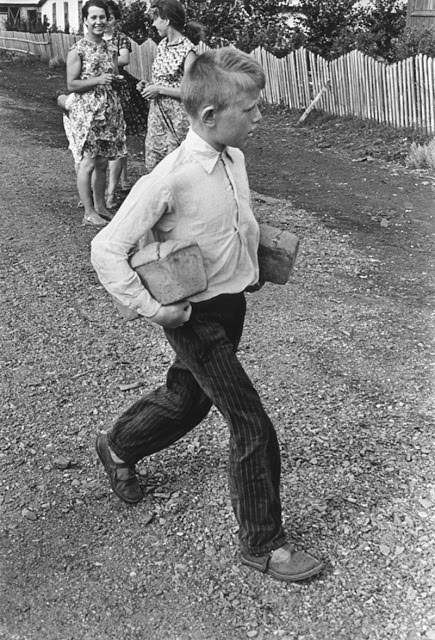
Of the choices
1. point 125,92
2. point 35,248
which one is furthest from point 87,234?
point 125,92

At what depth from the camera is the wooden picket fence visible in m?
11.3

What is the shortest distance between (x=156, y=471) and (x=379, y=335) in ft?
6.70

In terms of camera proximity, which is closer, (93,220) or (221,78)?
(221,78)

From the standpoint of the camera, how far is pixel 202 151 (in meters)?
2.73

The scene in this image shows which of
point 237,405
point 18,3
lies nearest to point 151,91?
point 237,405

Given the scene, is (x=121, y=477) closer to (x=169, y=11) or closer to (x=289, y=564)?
(x=289, y=564)

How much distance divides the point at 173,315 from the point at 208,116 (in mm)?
653

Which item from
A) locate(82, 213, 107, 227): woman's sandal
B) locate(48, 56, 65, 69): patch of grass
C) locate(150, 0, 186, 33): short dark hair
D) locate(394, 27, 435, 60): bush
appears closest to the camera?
locate(150, 0, 186, 33): short dark hair

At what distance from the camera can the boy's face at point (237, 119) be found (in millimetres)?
2625

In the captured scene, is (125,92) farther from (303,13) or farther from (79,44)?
(303,13)

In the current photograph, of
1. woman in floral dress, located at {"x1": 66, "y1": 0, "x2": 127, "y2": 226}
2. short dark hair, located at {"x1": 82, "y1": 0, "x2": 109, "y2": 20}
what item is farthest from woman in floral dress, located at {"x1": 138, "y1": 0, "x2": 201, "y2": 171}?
short dark hair, located at {"x1": 82, "y1": 0, "x2": 109, "y2": 20}

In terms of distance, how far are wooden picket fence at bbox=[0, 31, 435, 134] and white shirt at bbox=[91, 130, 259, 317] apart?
355 inches

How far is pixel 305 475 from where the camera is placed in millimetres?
3639

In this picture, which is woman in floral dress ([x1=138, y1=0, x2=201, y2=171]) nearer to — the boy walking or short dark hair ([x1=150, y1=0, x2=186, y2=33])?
short dark hair ([x1=150, y1=0, x2=186, y2=33])
